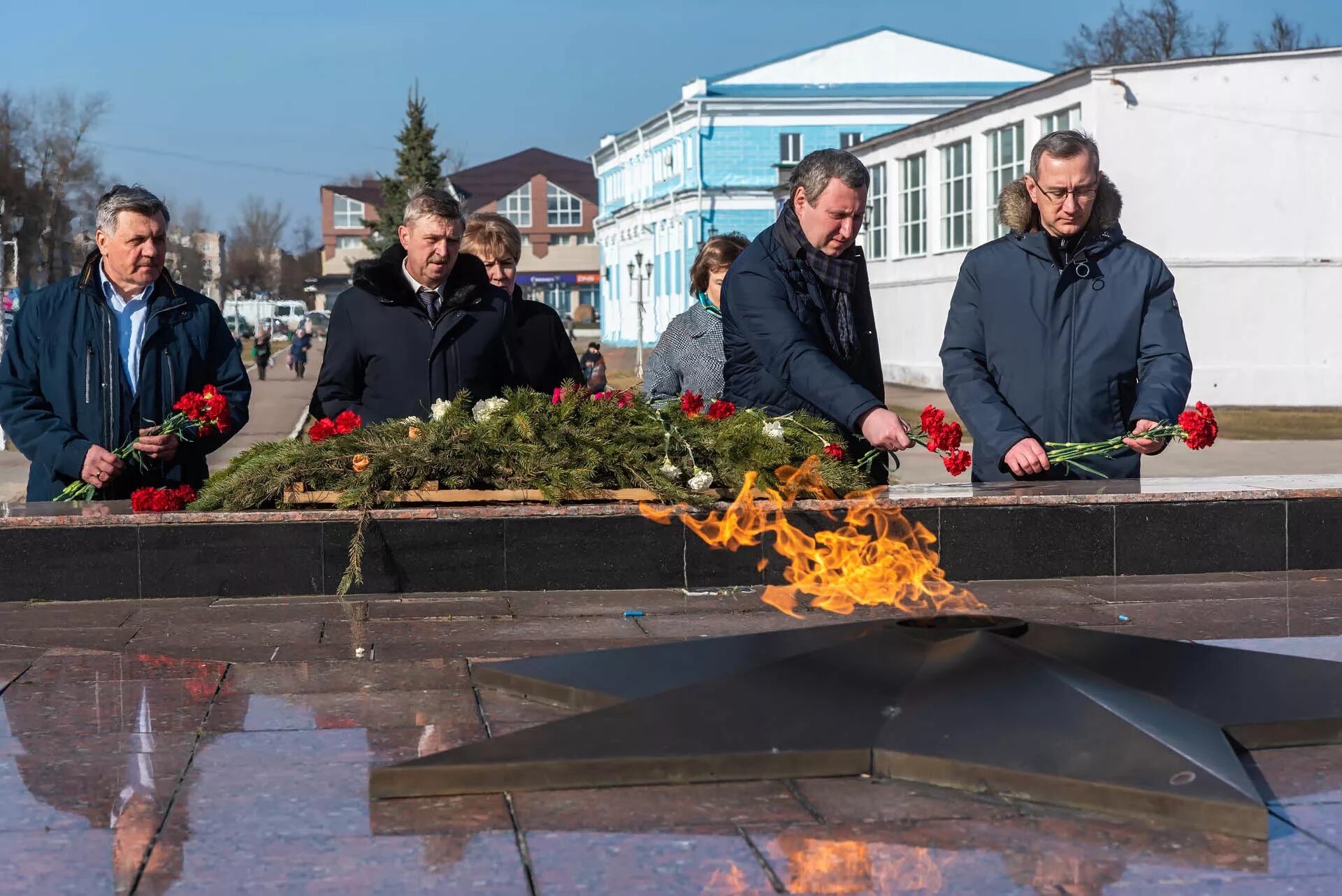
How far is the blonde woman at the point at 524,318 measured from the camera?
7.46m

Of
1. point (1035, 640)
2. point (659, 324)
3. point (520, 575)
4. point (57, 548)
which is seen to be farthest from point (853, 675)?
point (659, 324)

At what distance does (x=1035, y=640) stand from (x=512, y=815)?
1.45m

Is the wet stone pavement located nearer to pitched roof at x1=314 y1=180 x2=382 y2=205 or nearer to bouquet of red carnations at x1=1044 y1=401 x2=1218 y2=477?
bouquet of red carnations at x1=1044 y1=401 x2=1218 y2=477

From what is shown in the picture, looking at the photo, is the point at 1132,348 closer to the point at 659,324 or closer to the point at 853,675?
the point at 853,675

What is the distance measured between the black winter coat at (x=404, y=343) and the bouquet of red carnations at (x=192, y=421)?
62cm

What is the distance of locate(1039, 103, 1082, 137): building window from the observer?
2942 centimetres

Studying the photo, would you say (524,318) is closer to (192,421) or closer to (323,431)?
(323,431)

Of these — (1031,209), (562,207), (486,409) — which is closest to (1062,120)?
(486,409)

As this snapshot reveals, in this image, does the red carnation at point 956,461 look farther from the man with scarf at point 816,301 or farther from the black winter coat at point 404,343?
the black winter coat at point 404,343

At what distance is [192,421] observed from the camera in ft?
20.8

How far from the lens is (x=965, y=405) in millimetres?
5906

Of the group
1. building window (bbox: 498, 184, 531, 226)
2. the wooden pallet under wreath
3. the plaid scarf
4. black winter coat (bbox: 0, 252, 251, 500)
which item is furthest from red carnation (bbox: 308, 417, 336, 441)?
building window (bbox: 498, 184, 531, 226)

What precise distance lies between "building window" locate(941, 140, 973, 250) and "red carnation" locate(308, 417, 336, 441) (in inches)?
1090

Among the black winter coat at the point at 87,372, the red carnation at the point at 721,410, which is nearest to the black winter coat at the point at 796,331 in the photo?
the red carnation at the point at 721,410
